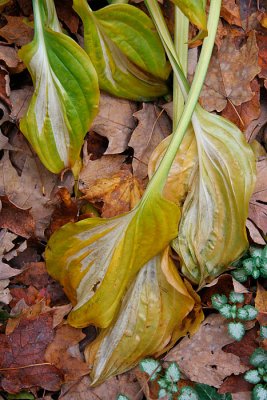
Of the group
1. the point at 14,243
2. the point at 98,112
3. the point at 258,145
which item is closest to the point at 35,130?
the point at 98,112

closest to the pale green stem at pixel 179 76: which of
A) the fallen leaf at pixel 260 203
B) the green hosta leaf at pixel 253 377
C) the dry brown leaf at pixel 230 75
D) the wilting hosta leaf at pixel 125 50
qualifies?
the wilting hosta leaf at pixel 125 50

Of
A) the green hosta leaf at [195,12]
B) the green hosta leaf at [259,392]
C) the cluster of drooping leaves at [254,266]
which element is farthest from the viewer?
the cluster of drooping leaves at [254,266]

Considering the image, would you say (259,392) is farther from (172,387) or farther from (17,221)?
(17,221)

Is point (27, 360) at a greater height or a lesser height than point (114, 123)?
lesser

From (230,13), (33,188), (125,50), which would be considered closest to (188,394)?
(33,188)

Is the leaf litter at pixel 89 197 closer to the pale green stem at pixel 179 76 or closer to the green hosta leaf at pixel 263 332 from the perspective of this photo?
the green hosta leaf at pixel 263 332

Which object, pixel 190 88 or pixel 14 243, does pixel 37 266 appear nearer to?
pixel 14 243
